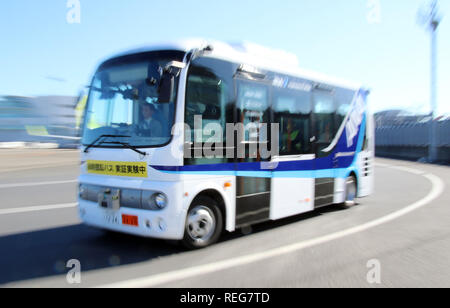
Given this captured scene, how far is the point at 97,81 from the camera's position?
5988mm

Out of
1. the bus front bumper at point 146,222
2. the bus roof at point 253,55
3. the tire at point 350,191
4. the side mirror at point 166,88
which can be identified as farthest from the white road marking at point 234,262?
the bus roof at point 253,55

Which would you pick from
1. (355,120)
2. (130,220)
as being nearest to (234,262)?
(130,220)

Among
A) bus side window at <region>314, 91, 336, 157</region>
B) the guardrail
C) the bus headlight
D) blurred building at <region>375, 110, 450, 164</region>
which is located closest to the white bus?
the bus headlight

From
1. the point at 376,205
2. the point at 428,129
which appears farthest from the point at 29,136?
the point at 376,205

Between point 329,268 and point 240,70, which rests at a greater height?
point 240,70

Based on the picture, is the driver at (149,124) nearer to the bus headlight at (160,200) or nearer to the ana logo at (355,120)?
the bus headlight at (160,200)

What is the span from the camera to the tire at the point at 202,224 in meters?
5.48

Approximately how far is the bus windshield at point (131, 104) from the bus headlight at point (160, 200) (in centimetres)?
67

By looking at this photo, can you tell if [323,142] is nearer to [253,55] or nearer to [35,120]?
[253,55]

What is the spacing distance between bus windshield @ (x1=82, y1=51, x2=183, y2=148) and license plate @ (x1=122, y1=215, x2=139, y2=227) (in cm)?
97

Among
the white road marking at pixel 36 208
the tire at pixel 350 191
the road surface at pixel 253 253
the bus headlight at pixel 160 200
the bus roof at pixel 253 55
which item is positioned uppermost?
the bus roof at pixel 253 55

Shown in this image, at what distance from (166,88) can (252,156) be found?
6.52 ft
